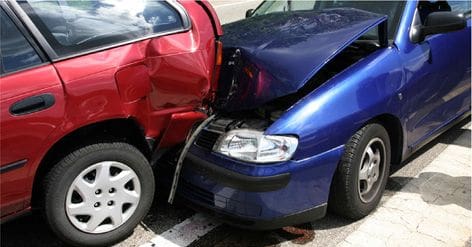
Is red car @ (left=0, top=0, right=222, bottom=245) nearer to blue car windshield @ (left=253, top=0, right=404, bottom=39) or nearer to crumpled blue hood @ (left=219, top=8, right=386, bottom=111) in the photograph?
crumpled blue hood @ (left=219, top=8, right=386, bottom=111)

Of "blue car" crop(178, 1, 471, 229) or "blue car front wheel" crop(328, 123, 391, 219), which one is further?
"blue car front wheel" crop(328, 123, 391, 219)

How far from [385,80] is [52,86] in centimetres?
207

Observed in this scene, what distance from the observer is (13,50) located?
273cm

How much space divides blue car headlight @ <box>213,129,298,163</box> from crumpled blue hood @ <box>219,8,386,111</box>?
0.29 metres

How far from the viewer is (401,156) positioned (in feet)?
12.6

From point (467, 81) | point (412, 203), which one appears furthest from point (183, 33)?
point (467, 81)

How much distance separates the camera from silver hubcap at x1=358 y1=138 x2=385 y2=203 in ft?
11.3

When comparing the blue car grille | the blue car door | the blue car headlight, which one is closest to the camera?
the blue car headlight

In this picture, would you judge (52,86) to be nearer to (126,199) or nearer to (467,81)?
(126,199)

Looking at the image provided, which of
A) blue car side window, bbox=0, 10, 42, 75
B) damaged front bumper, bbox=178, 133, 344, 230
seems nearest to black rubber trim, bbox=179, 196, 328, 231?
damaged front bumper, bbox=178, 133, 344, 230

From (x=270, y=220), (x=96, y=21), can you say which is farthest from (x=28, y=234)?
(x=270, y=220)

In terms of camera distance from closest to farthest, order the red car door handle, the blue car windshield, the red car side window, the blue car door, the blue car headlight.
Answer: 1. the red car door handle
2. the red car side window
3. the blue car headlight
4. the blue car door
5. the blue car windshield

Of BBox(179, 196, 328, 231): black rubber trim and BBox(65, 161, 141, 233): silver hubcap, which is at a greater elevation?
BBox(65, 161, 141, 233): silver hubcap

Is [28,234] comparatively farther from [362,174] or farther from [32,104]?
[362,174]
